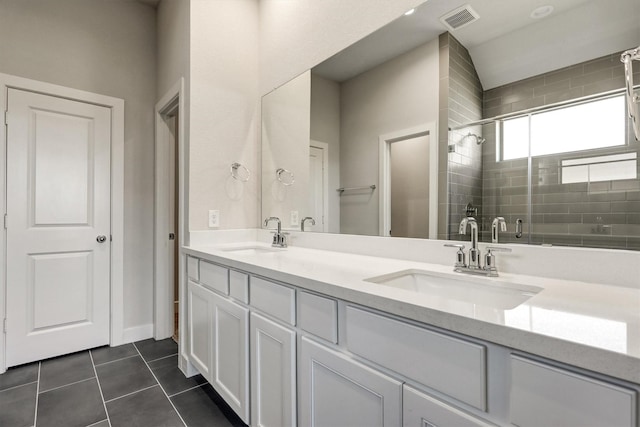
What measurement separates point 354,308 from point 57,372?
239cm

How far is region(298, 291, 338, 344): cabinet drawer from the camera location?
0.96m

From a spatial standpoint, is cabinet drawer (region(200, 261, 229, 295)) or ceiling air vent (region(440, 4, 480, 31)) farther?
cabinet drawer (region(200, 261, 229, 295))

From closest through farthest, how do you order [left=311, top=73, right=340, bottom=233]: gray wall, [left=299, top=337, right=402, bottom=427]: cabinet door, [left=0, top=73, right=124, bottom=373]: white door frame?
[left=299, top=337, right=402, bottom=427]: cabinet door → [left=311, top=73, right=340, bottom=233]: gray wall → [left=0, top=73, right=124, bottom=373]: white door frame

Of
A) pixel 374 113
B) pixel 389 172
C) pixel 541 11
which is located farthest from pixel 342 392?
pixel 541 11

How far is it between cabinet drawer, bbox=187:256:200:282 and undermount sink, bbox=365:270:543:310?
126 cm

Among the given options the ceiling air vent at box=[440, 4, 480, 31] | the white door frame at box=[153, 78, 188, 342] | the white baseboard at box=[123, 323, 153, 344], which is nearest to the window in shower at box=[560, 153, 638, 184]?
the ceiling air vent at box=[440, 4, 480, 31]

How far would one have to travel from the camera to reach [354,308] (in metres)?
0.89

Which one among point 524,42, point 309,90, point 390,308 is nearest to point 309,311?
point 390,308

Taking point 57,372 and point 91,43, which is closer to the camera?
point 57,372

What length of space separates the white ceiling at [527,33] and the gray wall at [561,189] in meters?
0.05

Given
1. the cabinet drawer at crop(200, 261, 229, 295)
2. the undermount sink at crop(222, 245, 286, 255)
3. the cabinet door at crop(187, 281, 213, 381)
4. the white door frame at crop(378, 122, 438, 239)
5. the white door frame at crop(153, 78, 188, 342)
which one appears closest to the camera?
the white door frame at crop(378, 122, 438, 239)

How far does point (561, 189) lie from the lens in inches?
40.1

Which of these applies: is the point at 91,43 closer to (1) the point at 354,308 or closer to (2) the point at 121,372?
(2) the point at 121,372

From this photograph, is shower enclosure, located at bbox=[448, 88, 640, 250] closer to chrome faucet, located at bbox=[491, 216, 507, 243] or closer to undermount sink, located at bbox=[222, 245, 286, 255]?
chrome faucet, located at bbox=[491, 216, 507, 243]
